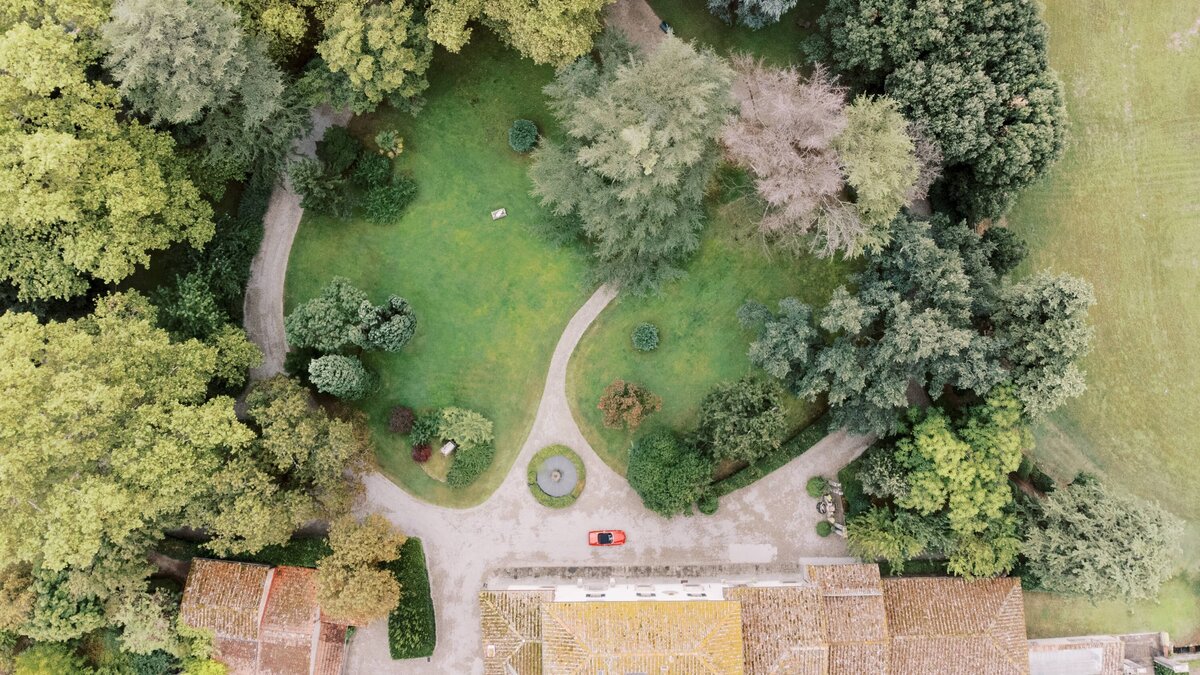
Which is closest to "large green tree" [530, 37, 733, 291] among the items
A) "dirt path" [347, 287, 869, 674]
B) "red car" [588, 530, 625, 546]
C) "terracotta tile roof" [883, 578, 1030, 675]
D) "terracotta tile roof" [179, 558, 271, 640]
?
"dirt path" [347, 287, 869, 674]

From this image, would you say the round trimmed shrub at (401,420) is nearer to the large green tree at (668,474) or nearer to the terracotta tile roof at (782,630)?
the large green tree at (668,474)

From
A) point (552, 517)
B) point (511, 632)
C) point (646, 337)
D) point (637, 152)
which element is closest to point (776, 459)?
point (646, 337)

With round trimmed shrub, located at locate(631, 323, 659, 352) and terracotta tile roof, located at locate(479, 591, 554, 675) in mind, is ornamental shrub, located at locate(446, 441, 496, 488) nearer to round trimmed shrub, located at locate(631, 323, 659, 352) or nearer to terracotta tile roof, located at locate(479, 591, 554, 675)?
terracotta tile roof, located at locate(479, 591, 554, 675)

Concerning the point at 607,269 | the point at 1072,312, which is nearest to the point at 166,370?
the point at 607,269

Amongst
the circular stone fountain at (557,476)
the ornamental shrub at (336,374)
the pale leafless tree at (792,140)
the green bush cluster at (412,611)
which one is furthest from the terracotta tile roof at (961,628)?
the ornamental shrub at (336,374)

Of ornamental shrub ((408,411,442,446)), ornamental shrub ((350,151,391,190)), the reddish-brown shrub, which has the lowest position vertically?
ornamental shrub ((408,411,442,446))

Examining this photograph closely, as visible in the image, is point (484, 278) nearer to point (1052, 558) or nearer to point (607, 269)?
point (607, 269)
